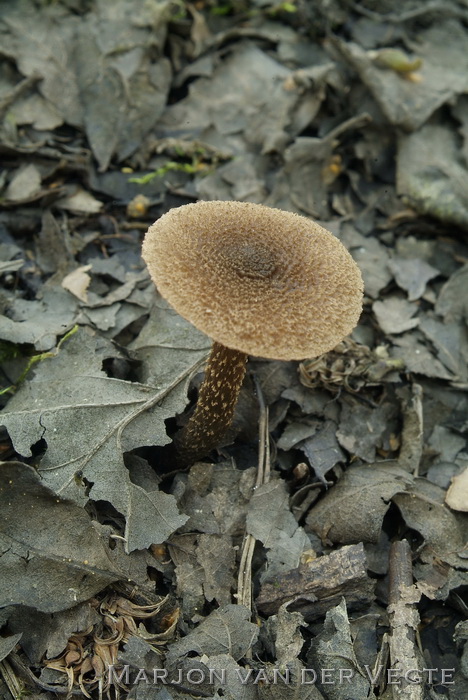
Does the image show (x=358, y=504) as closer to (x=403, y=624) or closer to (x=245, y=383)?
(x=403, y=624)

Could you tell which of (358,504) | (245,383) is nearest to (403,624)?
(358,504)

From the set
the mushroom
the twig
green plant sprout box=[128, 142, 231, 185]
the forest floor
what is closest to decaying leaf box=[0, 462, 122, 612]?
the forest floor

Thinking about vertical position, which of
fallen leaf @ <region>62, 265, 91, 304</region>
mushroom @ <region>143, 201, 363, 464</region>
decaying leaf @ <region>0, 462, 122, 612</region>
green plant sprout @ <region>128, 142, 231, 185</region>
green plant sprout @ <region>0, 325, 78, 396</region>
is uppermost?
mushroom @ <region>143, 201, 363, 464</region>

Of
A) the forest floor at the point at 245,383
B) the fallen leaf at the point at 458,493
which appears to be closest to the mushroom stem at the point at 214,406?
the forest floor at the point at 245,383

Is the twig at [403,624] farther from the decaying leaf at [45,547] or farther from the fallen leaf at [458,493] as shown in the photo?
the decaying leaf at [45,547]

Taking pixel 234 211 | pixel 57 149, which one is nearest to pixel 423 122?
pixel 234 211

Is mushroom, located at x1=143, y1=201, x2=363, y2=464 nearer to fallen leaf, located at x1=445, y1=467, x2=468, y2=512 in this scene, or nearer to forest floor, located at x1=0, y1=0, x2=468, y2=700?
forest floor, located at x1=0, y1=0, x2=468, y2=700

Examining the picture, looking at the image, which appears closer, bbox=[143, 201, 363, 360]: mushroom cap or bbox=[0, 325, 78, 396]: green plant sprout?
bbox=[143, 201, 363, 360]: mushroom cap

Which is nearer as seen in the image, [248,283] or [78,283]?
[248,283]

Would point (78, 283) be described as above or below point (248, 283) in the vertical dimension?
below
